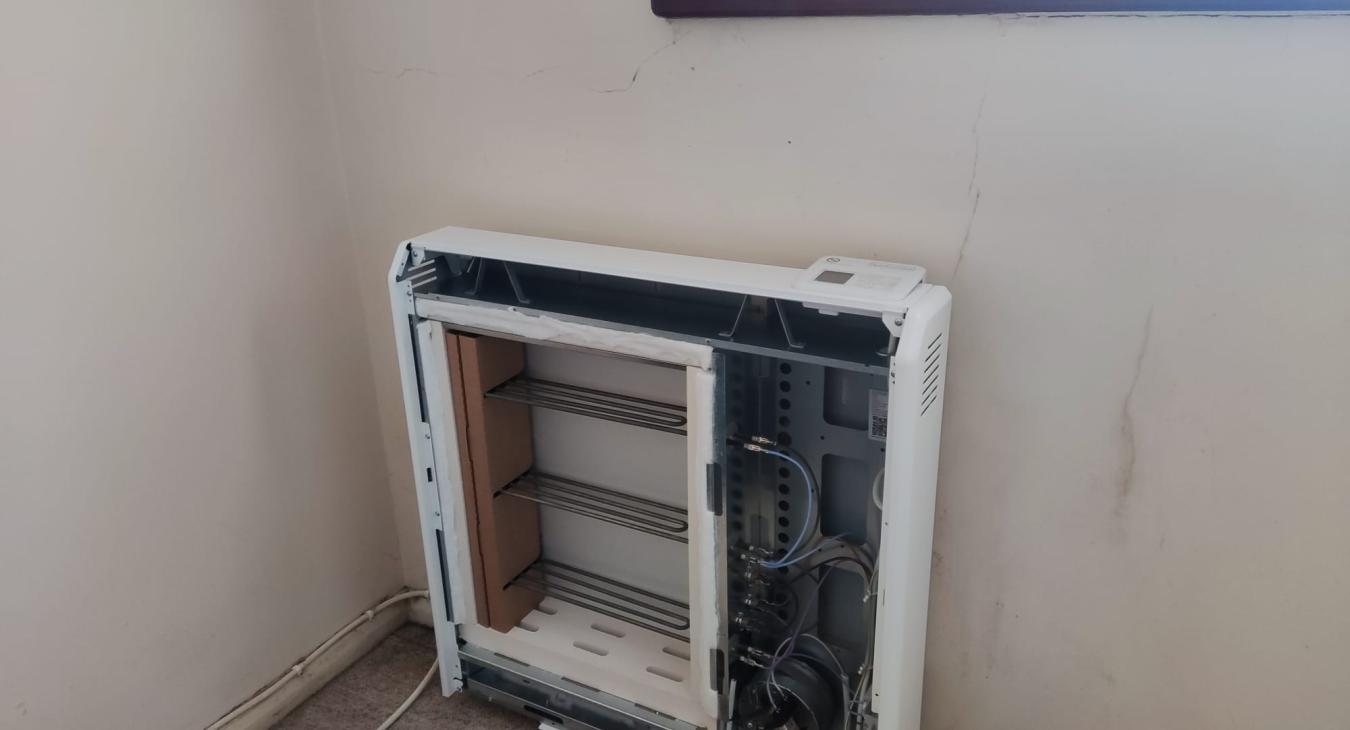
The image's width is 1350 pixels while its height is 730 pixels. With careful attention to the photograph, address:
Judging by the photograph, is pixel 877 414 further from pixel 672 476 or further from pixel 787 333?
pixel 672 476

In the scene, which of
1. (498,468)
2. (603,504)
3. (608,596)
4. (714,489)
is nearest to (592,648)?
(608,596)

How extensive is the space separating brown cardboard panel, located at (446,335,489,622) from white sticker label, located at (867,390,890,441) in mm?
713

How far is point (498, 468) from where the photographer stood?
67.3 inches

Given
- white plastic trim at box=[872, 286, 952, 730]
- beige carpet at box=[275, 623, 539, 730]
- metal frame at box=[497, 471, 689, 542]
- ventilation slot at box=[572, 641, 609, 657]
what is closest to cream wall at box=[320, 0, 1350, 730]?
white plastic trim at box=[872, 286, 952, 730]

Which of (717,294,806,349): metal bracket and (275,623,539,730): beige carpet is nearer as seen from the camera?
(717,294,806,349): metal bracket

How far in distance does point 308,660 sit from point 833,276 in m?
1.37

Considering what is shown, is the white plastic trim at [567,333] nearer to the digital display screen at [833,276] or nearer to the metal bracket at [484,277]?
the metal bracket at [484,277]

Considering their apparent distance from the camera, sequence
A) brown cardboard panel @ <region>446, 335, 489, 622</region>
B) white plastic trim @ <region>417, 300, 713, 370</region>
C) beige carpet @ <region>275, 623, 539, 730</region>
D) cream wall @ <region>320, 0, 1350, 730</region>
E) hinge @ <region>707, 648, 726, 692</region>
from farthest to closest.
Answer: beige carpet @ <region>275, 623, 539, 730</region> → brown cardboard panel @ <region>446, 335, 489, 622</region> → hinge @ <region>707, 648, 726, 692</region> → white plastic trim @ <region>417, 300, 713, 370</region> → cream wall @ <region>320, 0, 1350, 730</region>

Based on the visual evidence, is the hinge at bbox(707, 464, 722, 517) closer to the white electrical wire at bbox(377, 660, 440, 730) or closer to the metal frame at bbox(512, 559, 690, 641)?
the metal frame at bbox(512, 559, 690, 641)

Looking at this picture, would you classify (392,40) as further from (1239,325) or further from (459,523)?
(1239,325)

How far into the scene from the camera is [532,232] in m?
1.67

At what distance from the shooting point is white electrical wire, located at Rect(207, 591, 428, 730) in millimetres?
1771

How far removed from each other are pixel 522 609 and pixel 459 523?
24cm

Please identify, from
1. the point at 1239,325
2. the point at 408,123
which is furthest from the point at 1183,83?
the point at 408,123
